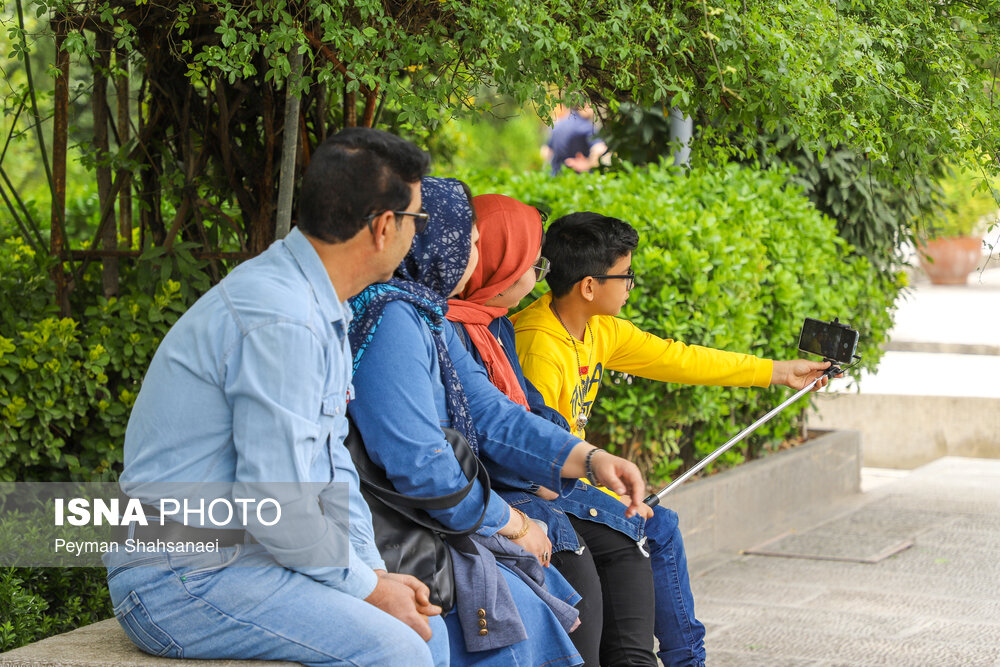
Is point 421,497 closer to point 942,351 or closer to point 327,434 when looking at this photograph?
point 327,434

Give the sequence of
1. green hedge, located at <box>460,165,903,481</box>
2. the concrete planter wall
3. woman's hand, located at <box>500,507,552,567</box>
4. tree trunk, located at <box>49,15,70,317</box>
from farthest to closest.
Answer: the concrete planter wall, green hedge, located at <box>460,165,903,481</box>, tree trunk, located at <box>49,15,70,317</box>, woman's hand, located at <box>500,507,552,567</box>

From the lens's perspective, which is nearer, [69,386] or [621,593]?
[621,593]

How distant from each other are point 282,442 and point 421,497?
512 millimetres

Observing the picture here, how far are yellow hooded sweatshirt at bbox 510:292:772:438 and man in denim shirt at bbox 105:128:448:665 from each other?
129 cm

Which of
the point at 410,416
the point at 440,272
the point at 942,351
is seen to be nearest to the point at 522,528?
the point at 410,416

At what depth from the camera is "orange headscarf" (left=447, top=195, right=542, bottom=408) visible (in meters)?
3.21

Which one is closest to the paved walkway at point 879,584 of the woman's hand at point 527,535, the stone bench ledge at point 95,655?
the woman's hand at point 527,535

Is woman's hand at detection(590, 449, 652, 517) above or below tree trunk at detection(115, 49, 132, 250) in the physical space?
below

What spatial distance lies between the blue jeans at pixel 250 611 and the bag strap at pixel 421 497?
336mm

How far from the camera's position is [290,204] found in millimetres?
3863

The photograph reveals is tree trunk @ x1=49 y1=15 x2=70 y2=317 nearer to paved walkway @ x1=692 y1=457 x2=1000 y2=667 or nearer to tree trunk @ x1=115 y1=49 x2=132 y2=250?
tree trunk @ x1=115 y1=49 x2=132 y2=250

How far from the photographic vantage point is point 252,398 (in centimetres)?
208

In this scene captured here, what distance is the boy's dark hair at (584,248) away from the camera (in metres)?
3.65

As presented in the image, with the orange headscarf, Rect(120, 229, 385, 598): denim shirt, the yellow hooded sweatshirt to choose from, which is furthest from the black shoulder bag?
the yellow hooded sweatshirt
